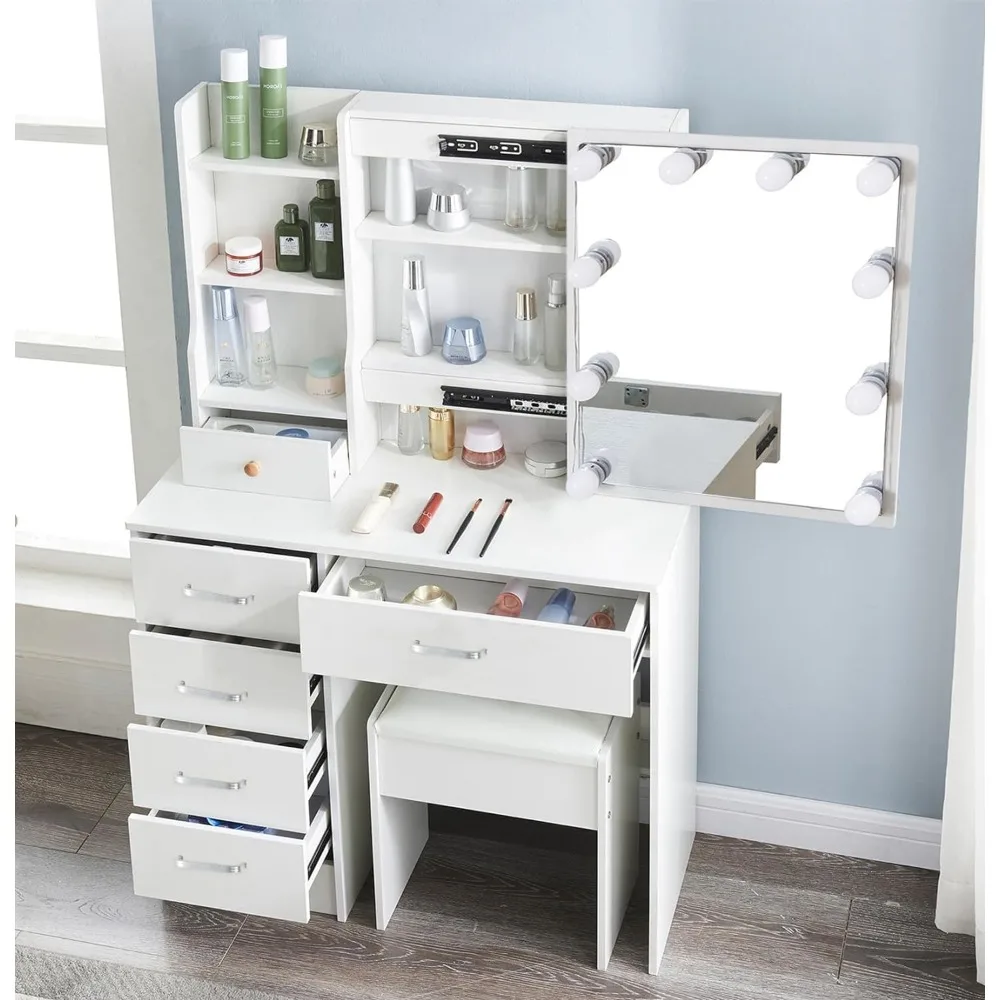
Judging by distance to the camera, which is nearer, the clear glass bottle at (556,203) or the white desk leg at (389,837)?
the clear glass bottle at (556,203)

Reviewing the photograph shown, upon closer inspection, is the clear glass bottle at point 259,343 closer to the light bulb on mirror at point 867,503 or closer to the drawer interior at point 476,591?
the drawer interior at point 476,591

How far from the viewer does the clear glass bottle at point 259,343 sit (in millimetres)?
2285

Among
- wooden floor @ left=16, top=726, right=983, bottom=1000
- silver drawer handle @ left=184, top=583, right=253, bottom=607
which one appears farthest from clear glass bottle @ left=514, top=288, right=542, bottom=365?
wooden floor @ left=16, top=726, right=983, bottom=1000

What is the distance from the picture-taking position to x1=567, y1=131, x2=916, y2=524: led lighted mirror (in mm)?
2045

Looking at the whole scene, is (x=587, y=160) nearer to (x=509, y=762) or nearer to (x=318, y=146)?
(x=318, y=146)

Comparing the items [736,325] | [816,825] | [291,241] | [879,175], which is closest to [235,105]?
[291,241]

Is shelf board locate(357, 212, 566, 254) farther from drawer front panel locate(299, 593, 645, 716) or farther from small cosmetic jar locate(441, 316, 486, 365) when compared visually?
drawer front panel locate(299, 593, 645, 716)

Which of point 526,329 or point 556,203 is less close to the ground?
point 556,203

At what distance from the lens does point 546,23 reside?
7.00 ft

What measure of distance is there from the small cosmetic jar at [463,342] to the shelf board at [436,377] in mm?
12

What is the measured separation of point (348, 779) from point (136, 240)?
0.94 metres

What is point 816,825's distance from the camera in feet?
8.60

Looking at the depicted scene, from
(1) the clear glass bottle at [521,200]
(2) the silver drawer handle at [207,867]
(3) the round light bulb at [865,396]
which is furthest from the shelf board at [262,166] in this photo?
(2) the silver drawer handle at [207,867]

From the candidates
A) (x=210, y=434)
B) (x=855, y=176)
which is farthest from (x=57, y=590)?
(x=855, y=176)
